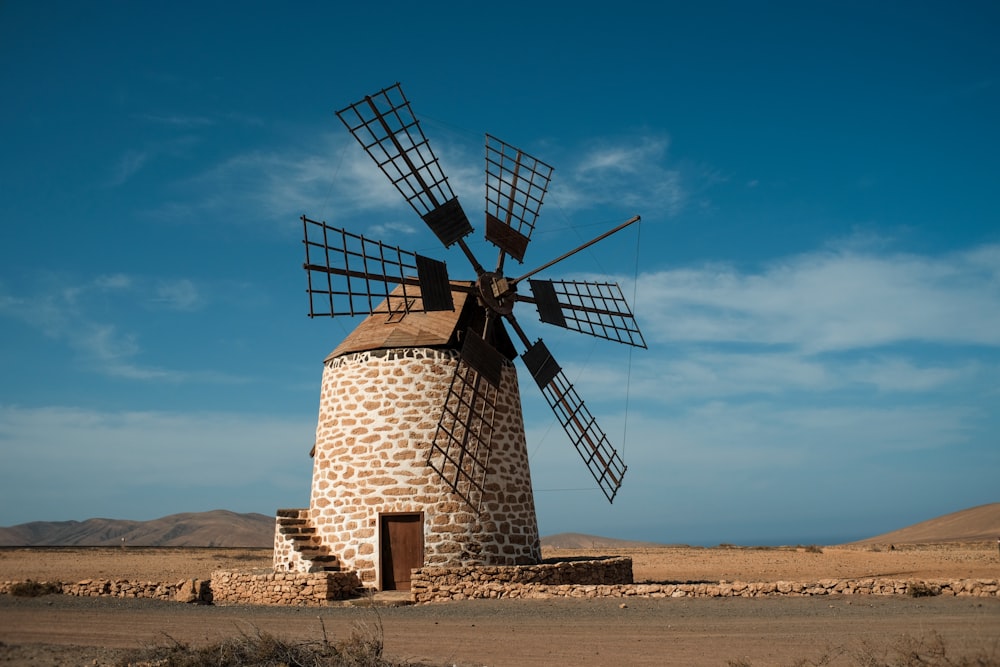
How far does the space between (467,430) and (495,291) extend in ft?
9.38

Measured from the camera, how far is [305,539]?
48.5 ft

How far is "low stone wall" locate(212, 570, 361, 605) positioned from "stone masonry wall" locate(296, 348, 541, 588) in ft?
1.94

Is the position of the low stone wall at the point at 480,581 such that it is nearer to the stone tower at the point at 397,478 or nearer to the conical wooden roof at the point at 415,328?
the stone tower at the point at 397,478

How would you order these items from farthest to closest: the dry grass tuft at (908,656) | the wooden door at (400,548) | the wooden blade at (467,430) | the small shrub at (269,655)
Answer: the wooden blade at (467,430) → the wooden door at (400,548) → the small shrub at (269,655) → the dry grass tuft at (908,656)

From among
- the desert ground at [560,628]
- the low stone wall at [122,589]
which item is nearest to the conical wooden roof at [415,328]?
the desert ground at [560,628]

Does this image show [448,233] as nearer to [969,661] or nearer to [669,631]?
[669,631]

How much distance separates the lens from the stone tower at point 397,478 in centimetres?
1413

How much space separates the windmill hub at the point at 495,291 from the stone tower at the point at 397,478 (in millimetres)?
398

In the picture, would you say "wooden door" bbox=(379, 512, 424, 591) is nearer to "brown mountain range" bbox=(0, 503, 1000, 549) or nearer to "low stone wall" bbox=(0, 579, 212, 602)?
"low stone wall" bbox=(0, 579, 212, 602)

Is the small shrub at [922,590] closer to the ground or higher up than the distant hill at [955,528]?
higher up

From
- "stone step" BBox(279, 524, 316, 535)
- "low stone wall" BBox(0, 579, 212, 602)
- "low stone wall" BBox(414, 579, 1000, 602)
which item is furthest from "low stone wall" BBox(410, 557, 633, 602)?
"low stone wall" BBox(0, 579, 212, 602)

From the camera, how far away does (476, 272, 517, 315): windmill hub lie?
15391 millimetres

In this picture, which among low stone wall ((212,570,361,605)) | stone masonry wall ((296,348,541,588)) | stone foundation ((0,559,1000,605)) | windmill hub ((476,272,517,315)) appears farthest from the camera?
windmill hub ((476,272,517,315))

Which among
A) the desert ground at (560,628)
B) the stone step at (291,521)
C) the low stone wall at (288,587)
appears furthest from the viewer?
the stone step at (291,521)
